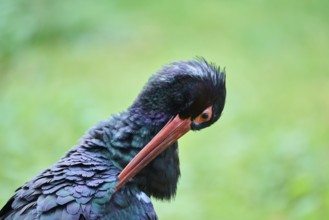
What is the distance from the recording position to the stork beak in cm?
394

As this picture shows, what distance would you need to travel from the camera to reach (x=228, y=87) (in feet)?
28.7

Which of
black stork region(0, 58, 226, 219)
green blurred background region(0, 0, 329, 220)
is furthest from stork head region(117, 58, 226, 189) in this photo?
green blurred background region(0, 0, 329, 220)

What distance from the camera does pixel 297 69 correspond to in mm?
9328

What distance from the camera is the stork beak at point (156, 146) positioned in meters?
3.94

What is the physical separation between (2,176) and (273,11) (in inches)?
252

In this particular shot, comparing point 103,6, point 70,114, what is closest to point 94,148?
point 70,114

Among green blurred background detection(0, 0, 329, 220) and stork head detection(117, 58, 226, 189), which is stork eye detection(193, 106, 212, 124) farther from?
green blurred background detection(0, 0, 329, 220)

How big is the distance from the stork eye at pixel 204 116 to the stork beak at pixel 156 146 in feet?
0.16

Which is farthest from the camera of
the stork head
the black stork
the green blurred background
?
the green blurred background

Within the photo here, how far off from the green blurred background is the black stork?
132 centimetres

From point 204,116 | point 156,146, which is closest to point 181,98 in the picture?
point 204,116

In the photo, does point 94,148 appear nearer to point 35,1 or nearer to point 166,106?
point 166,106

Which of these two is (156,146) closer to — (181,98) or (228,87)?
(181,98)

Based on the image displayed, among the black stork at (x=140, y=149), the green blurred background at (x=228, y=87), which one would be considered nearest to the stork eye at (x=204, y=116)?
the black stork at (x=140, y=149)
